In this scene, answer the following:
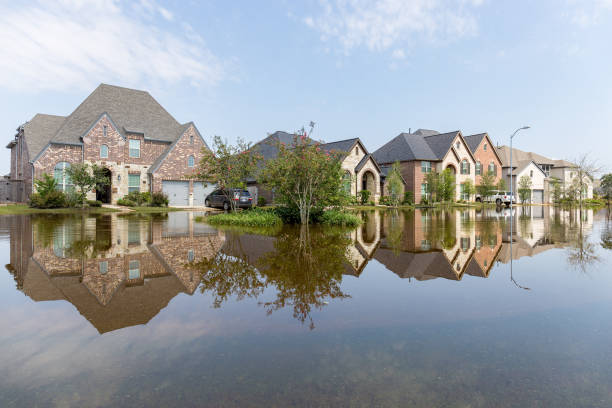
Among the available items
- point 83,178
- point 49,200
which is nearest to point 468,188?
point 83,178

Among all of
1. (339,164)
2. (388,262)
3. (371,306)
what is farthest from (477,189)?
(371,306)

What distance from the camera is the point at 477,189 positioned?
55875mm

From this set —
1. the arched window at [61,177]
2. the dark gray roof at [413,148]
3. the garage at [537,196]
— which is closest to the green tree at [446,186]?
the dark gray roof at [413,148]

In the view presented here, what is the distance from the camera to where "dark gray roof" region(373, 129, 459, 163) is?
5234 centimetres

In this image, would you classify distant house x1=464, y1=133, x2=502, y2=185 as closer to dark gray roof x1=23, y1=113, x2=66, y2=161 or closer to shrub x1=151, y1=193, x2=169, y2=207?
shrub x1=151, y1=193, x2=169, y2=207

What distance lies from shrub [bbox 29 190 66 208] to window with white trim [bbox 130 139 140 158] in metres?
9.63

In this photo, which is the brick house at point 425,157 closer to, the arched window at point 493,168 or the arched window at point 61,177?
the arched window at point 493,168

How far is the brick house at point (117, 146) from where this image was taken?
118ft

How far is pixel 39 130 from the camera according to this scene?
39.2 metres

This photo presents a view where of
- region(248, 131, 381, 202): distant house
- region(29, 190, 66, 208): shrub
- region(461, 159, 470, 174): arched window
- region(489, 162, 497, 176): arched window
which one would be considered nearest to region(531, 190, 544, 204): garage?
region(489, 162, 497, 176): arched window

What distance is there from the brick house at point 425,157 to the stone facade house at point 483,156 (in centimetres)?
194

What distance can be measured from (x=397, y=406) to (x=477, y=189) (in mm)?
58917

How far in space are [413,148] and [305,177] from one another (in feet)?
127

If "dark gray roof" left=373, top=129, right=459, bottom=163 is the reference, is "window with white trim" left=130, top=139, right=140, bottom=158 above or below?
below
